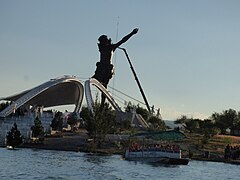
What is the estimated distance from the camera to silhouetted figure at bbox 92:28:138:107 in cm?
10975

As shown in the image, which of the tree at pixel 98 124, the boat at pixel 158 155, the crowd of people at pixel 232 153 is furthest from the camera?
the tree at pixel 98 124

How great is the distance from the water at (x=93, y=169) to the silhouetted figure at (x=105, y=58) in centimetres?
5292

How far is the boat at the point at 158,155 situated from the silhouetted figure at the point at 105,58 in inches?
2060

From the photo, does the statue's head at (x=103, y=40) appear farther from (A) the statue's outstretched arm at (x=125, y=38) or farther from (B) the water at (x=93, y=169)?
(B) the water at (x=93, y=169)

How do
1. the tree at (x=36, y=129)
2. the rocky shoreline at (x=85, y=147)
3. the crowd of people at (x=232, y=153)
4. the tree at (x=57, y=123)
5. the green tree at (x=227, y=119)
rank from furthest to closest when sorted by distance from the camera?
the green tree at (x=227, y=119)
the tree at (x=57, y=123)
the tree at (x=36, y=129)
the rocky shoreline at (x=85, y=147)
the crowd of people at (x=232, y=153)

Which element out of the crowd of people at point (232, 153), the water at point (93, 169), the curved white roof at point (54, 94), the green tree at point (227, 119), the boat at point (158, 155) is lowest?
the water at point (93, 169)

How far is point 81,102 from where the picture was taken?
12338 cm

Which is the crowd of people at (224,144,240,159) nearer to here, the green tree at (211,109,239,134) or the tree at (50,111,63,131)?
the tree at (50,111,63,131)

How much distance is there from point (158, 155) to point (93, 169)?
12607 millimetres

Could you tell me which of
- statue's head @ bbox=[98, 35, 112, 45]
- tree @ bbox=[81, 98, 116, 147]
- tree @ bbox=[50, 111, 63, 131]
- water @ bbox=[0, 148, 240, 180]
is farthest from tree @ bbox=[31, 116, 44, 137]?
statue's head @ bbox=[98, 35, 112, 45]

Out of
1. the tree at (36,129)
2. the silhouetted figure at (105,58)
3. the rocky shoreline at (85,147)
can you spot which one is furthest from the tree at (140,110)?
the tree at (36,129)

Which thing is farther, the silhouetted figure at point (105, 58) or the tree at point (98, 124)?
the silhouetted figure at point (105, 58)

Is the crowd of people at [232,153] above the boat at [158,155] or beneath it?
above

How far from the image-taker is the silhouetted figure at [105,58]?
110 m
